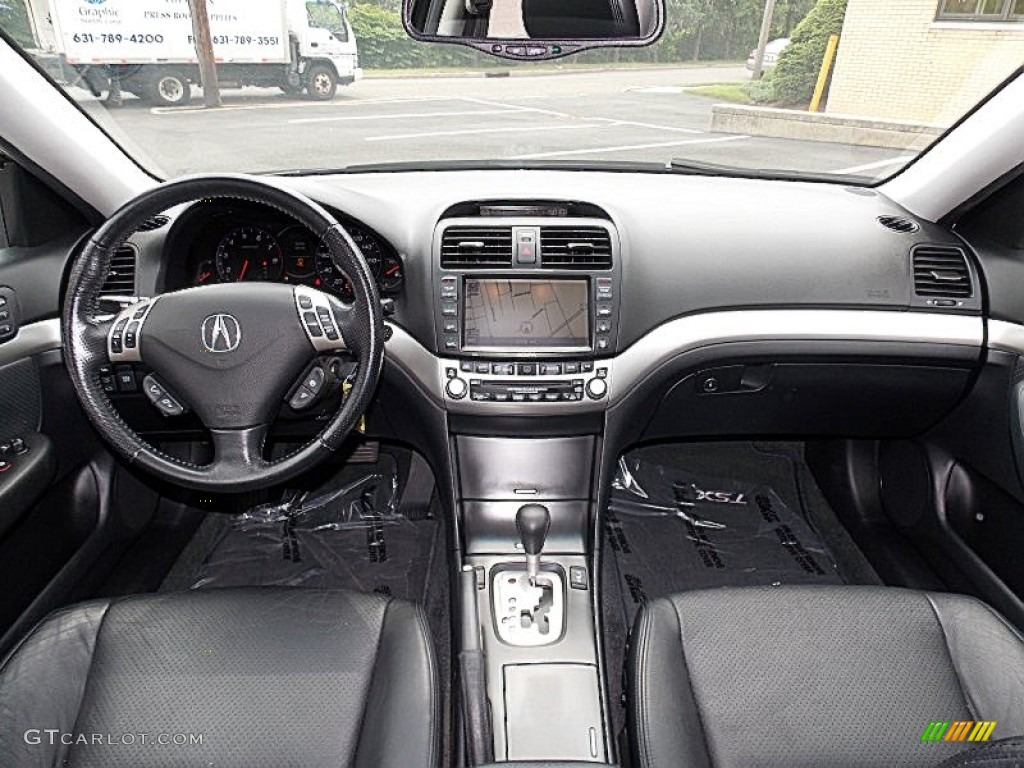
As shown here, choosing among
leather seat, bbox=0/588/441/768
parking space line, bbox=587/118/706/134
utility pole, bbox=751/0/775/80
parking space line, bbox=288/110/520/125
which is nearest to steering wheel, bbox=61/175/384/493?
leather seat, bbox=0/588/441/768

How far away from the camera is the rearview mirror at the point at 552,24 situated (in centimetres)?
154

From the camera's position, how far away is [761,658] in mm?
1568

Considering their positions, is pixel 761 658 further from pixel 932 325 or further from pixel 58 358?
pixel 58 358

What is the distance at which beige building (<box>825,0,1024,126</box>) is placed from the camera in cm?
226

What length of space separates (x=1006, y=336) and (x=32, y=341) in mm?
2436

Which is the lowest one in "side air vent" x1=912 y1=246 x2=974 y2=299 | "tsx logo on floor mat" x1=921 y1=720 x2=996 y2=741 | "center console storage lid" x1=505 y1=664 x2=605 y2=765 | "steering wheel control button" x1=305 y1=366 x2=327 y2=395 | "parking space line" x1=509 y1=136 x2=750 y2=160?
"center console storage lid" x1=505 y1=664 x2=605 y2=765

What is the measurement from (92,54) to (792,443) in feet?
9.31

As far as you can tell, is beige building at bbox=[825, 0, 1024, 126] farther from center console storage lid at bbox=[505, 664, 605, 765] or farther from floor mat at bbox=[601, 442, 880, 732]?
center console storage lid at bbox=[505, 664, 605, 765]

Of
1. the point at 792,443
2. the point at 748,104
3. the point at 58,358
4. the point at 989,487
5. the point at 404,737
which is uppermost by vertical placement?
the point at 748,104

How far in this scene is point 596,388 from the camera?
83.7 inches

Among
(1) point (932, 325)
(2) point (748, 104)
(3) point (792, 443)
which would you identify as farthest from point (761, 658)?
(2) point (748, 104)

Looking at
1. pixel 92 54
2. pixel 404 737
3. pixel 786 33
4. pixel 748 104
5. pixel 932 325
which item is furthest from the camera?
pixel 786 33

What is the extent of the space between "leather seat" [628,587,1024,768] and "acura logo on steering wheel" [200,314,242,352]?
0.99 m

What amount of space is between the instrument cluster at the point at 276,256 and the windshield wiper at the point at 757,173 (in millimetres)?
995
